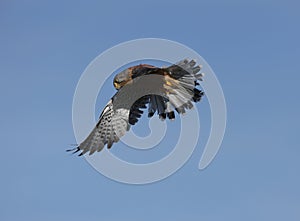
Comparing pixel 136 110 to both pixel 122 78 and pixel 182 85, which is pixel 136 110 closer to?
pixel 122 78

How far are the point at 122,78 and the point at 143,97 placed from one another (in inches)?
30.2

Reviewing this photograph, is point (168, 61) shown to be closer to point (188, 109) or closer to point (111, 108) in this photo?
point (188, 109)

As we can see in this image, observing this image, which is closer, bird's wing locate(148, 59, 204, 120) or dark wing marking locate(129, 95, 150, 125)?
bird's wing locate(148, 59, 204, 120)

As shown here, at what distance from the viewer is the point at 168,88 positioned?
503 inches

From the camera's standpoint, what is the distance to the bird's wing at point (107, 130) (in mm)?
13086

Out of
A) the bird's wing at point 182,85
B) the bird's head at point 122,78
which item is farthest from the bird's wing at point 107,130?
the bird's wing at point 182,85

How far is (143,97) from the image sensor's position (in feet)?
44.1

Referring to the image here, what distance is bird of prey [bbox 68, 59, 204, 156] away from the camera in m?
12.7

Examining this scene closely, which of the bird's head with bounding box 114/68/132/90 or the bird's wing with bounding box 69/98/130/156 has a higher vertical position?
the bird's head with bounding box 114/68/132/90

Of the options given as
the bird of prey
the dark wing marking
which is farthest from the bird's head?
the dark wing marking

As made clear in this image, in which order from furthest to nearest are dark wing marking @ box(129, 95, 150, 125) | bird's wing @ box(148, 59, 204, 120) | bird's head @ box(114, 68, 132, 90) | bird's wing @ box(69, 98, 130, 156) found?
dark wing marking @ box(129, 95, 150, 125)
bird's wing @ box(69, 98, 130, 156)
bird's head @ box(114, 68, 132, 90)
bird's wing @ box(148, 59, 204, 120)

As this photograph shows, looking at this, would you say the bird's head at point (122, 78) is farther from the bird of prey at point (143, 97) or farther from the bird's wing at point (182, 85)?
the bird's wing at point (182, 85)

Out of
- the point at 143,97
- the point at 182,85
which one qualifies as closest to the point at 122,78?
the point at 143,97

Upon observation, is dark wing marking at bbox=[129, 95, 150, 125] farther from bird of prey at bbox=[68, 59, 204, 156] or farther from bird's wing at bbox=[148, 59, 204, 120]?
bird's wing at bbox=[148, 59, 204, 120]
